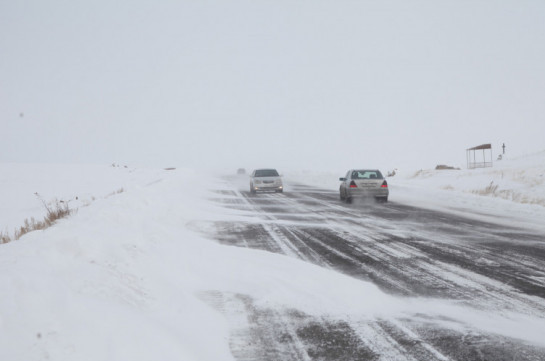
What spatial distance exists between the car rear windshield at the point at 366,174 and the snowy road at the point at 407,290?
7942 mm

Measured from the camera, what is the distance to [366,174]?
64.3ft

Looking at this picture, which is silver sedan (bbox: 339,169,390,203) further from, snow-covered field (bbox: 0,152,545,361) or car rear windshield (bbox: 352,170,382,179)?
snow-covered field (bbox: 0,152,545,361)

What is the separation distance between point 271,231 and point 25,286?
6.97m

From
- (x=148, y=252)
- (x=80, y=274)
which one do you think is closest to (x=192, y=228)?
(x=148, y=252)

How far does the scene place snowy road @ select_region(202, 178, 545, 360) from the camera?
11.3 feet

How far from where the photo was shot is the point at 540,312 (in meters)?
4.21

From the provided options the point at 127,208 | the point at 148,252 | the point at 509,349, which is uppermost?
the point at 127,208

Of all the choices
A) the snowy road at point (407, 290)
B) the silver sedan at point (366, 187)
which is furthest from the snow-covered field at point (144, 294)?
the silver sedan at point (366, 187)

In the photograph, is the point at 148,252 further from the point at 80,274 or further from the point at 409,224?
the point at 409,224

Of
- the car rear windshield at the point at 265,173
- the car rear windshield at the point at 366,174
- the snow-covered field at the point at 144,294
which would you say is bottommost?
the snow-covered field at the point at 144,294

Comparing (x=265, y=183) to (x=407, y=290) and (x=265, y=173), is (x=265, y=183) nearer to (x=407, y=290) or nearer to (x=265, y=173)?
(x=265, y=173)

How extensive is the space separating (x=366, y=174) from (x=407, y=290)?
15.0 meters

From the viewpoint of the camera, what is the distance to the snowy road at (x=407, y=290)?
3443 millimetres

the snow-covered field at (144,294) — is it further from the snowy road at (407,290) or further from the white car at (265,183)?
the white car at (265,183)
